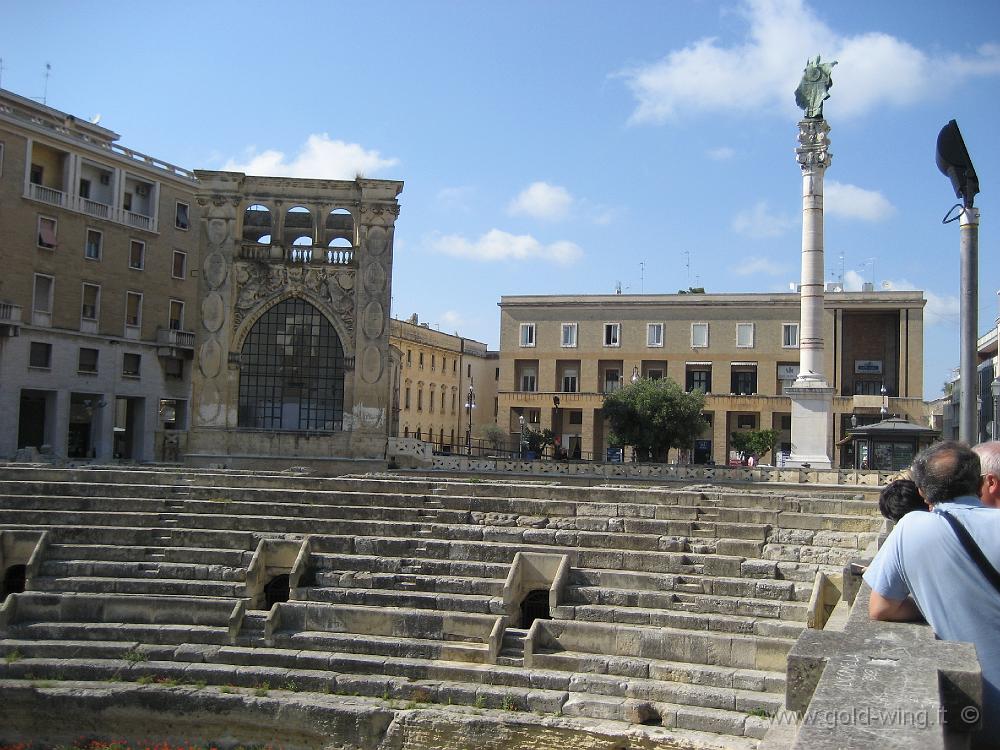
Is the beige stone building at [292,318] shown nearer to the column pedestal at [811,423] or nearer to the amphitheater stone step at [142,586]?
the column pedestal at [811,423]

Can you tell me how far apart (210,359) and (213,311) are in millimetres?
1543


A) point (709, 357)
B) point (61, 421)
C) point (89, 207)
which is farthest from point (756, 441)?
point (89, 207)

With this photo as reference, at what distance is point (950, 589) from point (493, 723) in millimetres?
8016

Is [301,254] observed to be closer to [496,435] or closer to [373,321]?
[373,321]

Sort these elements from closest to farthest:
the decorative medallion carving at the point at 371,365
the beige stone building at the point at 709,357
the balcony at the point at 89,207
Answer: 1. the decorative medallion carving at the point at 371,365
2. the balcony at the point at 89,207
3. the beige stone building at the point at 709,357

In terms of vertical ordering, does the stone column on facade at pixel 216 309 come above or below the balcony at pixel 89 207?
below

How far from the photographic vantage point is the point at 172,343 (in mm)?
39219

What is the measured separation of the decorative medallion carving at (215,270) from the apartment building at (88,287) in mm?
7029

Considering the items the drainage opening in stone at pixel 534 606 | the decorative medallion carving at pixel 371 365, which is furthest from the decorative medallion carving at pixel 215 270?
the drainage opening in stone at pixel 534 606

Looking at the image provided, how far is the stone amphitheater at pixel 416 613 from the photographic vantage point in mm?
11531

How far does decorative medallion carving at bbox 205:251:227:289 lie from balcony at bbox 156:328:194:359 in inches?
349

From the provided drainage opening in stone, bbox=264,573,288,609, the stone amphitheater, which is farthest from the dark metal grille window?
drainage opening in stone, bbox=264,573,288,609

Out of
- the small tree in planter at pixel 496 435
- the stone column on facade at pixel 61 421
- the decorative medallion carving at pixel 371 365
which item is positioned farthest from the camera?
the small tree in planter at pixel 496 435

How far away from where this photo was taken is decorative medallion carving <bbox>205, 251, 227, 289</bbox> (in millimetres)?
31375
